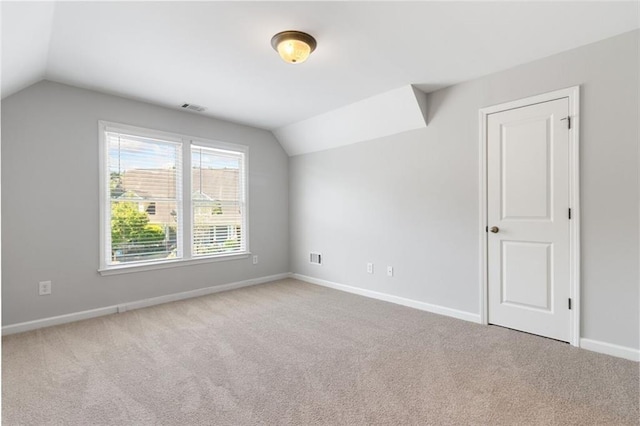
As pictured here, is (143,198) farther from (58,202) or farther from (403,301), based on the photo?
(403,301)

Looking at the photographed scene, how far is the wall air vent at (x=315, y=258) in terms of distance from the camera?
494 cm

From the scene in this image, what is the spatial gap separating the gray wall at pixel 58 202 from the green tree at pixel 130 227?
0.20 metres

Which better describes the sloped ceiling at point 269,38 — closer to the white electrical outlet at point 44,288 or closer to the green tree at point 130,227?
the green tree at point 130,227

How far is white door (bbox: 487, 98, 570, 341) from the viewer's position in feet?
8.98

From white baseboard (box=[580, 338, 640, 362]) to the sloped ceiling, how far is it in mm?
2397

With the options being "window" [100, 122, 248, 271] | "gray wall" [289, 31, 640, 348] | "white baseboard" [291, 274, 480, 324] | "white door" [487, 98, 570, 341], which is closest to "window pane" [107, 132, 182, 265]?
"window" [100, 122, 248, 271]

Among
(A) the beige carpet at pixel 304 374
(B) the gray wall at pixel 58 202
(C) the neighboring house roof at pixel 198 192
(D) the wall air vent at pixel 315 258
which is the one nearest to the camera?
(A) the beige carpet at pixel 304 374

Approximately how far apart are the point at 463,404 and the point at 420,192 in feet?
7.43

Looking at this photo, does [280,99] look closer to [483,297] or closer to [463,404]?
[483,297]

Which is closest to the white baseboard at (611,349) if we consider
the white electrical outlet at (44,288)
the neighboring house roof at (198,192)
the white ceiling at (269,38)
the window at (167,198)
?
the white ceiling at (269,38)

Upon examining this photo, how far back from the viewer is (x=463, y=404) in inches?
75.4

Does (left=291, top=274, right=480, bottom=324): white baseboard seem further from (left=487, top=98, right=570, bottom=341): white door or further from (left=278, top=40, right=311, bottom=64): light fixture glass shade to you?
(left=278, top=40, right=311, bottom=64): light fixture glass shade

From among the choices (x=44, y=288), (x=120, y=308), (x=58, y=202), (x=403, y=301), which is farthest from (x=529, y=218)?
(x=44, y=288)

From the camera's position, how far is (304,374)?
2264 mm
